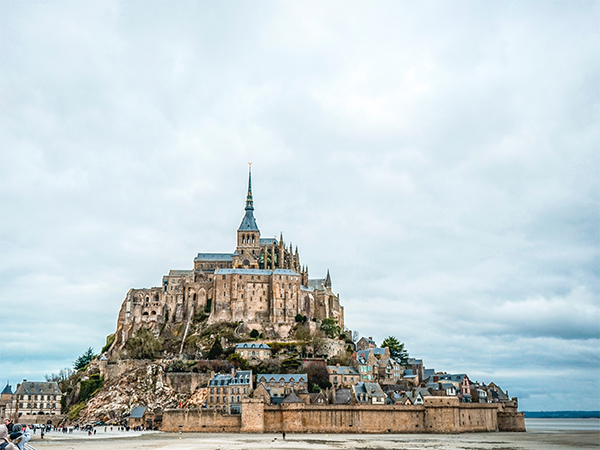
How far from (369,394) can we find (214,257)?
45.0m

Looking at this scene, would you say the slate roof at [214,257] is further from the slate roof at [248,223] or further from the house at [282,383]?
the house at [282,383]

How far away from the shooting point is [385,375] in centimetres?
7775

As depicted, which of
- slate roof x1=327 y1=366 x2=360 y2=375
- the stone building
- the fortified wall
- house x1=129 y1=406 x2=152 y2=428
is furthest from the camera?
the stone building

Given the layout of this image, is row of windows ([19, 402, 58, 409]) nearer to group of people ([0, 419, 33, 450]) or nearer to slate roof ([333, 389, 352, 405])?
slate roof ([333, 389, 352, 405])

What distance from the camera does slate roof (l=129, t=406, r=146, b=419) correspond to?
2586 inches

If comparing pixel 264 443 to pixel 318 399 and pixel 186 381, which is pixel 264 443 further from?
pixel 186 381

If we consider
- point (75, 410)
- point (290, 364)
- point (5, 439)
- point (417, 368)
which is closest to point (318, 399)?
point (290, 364)

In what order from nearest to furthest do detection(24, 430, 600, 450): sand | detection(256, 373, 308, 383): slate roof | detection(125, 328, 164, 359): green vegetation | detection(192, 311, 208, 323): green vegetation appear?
detection(24, 430, 600, 450): sand
detection(256, 373, 308, 383): slate roof
detection(125, 328, 164, 359): green vegetation
detection(192, 311, 208, 323): green vegetation

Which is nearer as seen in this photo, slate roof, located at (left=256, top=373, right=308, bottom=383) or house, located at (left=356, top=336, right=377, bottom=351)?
slate roof, located at (left=256, top=373, right=308, bottom=383)

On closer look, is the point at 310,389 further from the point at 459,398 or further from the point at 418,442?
the point at 418,442

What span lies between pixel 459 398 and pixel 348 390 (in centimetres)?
1240

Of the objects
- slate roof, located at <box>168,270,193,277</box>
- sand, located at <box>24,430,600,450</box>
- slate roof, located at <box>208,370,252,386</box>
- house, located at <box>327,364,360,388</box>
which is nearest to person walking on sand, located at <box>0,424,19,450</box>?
sand, located at <box>24,430,600,450</box>

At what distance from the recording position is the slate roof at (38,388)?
77581 mm

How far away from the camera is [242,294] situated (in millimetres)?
90375
